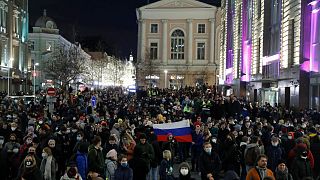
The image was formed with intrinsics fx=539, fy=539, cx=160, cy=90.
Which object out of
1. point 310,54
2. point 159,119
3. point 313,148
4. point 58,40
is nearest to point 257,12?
point 310,54

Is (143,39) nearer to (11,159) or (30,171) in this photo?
(11,159)

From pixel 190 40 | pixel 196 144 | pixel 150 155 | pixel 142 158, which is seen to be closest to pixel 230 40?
pixel 190 40

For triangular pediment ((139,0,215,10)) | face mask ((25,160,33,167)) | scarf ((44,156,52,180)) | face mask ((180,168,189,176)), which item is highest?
triangular pediment ((139,0,215,10))

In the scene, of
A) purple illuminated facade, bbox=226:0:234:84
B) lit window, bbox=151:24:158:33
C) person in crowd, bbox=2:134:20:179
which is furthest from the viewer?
lit window, bbox=151:24:158:33

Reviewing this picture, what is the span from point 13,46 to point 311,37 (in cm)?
4349

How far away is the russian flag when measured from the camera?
17.4 m

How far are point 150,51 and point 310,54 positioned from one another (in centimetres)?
6160

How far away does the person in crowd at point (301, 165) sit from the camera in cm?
1206

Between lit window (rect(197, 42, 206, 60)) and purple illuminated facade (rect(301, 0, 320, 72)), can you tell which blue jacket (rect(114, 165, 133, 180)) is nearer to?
purple illuminated facade (rect(301, 0, 320, 72))

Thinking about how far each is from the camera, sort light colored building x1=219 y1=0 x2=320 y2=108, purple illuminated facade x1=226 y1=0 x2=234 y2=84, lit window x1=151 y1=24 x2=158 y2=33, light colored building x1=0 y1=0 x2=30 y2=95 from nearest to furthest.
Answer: light colored building x1=219 y1=0 x2=320 y2=108 → purple illuminated facade x1=226 y1=0 x2=234 y2=84 → light colored building x1=0 y1=0 x2=30 y2=95 → lit window x1=151 y1=24 x2=158 y2=33

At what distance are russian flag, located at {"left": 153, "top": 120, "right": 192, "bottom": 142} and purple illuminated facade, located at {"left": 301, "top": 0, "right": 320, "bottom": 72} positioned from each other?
52.6 ft

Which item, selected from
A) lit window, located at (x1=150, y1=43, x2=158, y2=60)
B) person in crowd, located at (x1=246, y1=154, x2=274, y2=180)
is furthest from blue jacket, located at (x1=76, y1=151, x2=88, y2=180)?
lit window, located at (x1=150, y1=43, x2=158, y2=60)

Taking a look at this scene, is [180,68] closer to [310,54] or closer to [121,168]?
[310,54]

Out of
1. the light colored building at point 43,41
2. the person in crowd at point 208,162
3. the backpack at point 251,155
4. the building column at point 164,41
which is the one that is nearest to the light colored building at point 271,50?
the person in crowd at point 208,162
